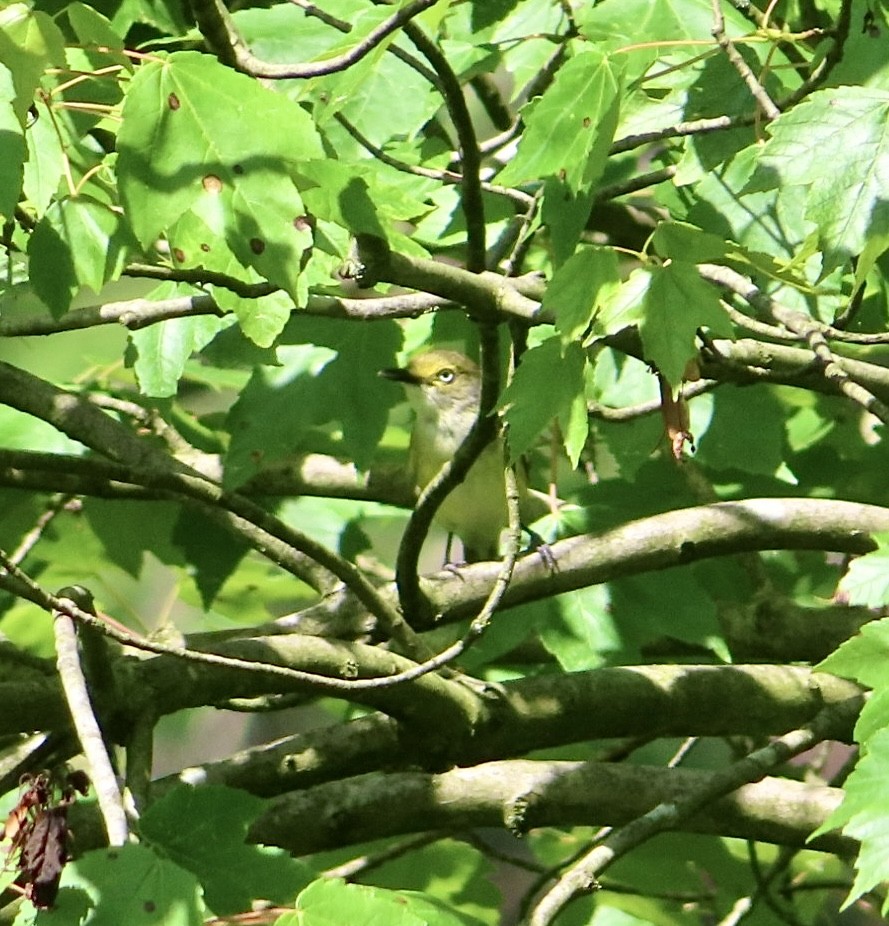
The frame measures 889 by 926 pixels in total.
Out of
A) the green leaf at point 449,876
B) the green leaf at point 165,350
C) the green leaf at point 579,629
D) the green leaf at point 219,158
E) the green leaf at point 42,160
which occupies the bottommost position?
the green leaf at point 449,876

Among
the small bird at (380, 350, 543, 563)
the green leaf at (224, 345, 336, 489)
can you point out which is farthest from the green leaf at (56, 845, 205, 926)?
the small bird at (380, 350, 543, 563)

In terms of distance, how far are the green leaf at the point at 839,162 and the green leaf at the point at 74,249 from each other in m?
1.16

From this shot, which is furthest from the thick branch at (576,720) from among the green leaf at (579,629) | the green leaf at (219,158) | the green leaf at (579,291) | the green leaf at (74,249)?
the green leaf at (219,158)

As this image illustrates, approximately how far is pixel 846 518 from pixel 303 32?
1870 millimetres

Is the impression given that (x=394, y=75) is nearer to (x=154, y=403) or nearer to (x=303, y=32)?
(x=303, y=32)

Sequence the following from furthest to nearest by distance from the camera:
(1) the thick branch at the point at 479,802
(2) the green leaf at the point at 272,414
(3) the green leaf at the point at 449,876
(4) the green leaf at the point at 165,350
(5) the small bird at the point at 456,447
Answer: (5) the small bird at the point at 456,447 < (3) the green leaf at the point at 449,876 < (2) the green leaf at the point at 272,414 < (4) the green leaf at the point at 165,350 < (1) the thick branch at the point at 479,802

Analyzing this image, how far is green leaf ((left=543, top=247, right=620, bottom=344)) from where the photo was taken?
257 cm

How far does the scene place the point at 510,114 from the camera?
16.5 feet

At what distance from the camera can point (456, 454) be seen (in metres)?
3.06

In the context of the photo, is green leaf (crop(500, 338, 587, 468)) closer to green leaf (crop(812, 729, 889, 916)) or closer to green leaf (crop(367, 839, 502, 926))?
green leaf (crop(812, 729, 889, 916))

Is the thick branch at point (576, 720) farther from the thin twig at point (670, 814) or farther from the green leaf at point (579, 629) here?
the green leaf at point (579, 629)

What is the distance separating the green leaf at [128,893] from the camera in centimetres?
194

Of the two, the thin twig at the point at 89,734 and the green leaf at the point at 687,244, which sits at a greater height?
the green leaf at the point at 687,244

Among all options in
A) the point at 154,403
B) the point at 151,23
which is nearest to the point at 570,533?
the point at 154,403
